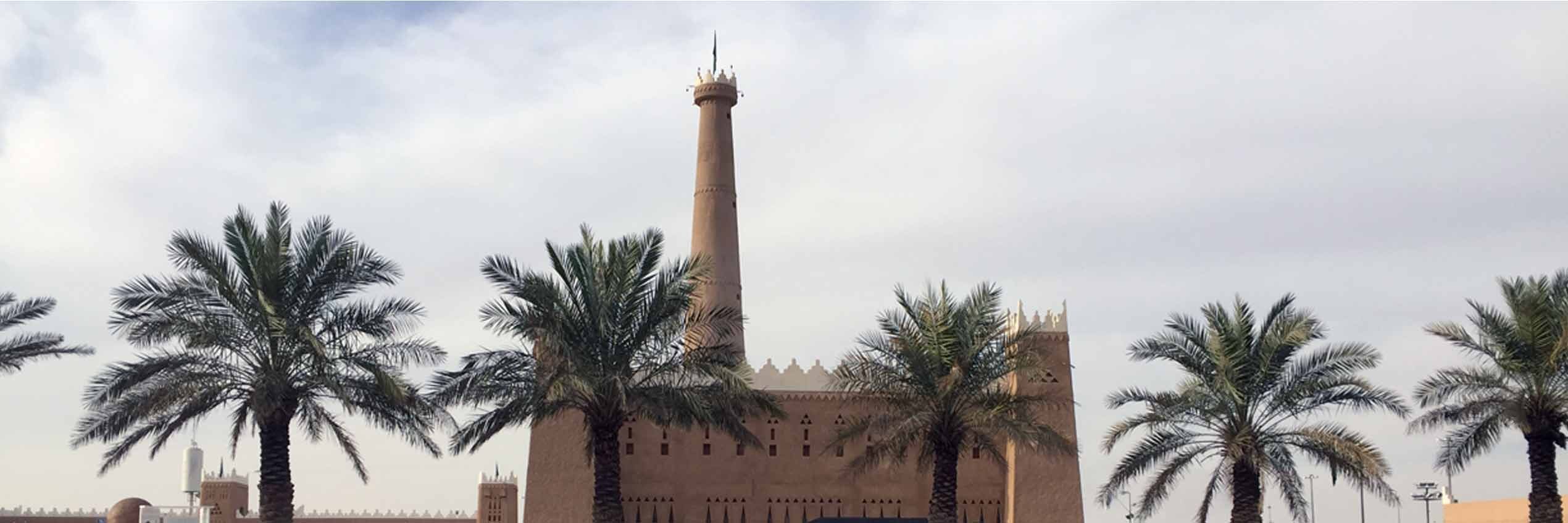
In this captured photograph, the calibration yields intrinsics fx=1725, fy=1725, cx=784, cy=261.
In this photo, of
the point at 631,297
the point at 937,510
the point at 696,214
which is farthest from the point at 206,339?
the point at 696,214

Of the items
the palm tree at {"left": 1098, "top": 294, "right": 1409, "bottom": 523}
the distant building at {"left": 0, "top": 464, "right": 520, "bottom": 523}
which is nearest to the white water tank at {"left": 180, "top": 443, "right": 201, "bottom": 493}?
the distant building at {"left": 0, "top": 464, "right": 520, "bottom": 523}

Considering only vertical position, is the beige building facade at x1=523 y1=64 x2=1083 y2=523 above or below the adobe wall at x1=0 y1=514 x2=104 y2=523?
above

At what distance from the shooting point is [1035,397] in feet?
98.8

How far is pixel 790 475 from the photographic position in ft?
127

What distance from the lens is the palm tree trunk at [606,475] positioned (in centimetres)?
2844

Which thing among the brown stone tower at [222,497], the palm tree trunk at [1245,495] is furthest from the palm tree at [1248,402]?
the brown stone tower at [222,497]

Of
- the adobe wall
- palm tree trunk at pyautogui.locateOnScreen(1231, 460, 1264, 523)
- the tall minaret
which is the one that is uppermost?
the tall minaret

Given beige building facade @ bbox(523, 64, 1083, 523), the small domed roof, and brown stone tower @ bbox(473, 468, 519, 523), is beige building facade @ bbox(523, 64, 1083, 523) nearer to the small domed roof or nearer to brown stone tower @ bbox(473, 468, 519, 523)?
brown stone tower @ bbox(473, 468, 519, 523)

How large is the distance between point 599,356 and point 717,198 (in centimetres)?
1613

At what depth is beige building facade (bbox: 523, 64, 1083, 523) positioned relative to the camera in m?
37.9

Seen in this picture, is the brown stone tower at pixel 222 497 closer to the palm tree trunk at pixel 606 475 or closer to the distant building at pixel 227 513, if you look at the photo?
the distant building at pixel 227 513

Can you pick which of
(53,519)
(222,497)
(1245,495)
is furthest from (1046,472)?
(53,519)

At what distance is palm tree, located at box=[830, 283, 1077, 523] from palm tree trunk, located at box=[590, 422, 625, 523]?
13.4 ft

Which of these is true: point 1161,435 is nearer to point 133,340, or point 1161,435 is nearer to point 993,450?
point 993,450
